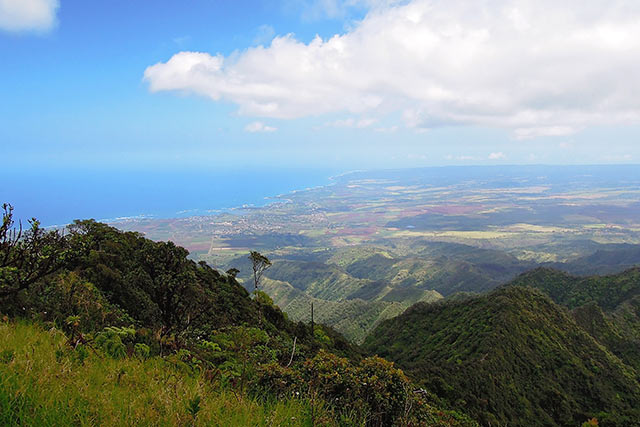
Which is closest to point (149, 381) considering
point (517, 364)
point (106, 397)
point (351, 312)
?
point (106, 397)

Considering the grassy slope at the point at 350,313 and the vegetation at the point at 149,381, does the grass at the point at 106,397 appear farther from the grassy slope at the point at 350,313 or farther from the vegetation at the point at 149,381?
the grassy slope at the point at 350,313

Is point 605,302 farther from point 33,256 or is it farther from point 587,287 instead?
point 33,256

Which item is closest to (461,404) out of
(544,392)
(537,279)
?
(544,392)

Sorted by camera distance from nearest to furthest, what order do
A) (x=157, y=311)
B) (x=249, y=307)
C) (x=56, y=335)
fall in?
(x=56, y=335)
(x=157, y=311)
(x=249, y=307)

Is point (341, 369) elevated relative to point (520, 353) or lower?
elevated

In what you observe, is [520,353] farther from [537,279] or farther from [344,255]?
[344,255]

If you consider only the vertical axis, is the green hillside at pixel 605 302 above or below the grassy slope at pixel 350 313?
above

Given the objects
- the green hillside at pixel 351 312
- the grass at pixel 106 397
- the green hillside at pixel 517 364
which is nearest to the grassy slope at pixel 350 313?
the green hillside at pixel 351 312
